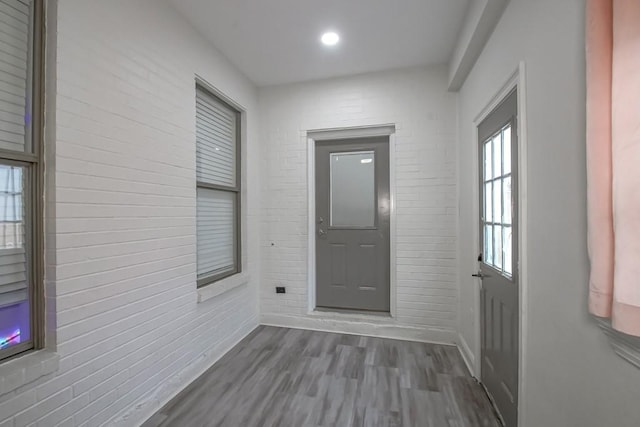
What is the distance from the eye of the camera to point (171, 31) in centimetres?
213

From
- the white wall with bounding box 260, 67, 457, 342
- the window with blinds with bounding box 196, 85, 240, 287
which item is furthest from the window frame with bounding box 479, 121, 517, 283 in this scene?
the window with blinds with bounding box 196, 85, 240, 287

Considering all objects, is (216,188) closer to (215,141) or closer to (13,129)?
(215,141)

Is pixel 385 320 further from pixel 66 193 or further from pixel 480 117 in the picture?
Result: pixel 66 193

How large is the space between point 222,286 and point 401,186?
2.08 meters

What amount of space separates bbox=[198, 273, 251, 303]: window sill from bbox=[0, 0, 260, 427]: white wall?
0.34ft

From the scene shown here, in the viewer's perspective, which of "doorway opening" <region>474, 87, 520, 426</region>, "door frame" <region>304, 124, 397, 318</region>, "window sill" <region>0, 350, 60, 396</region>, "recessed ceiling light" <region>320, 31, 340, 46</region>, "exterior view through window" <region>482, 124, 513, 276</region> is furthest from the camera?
"door frame" <region>304, 124, 397, 318</region>

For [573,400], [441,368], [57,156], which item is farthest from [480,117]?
[57,156]

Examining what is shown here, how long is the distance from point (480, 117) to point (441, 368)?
2099 mm

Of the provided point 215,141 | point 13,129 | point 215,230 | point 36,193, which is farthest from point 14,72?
point 215,230

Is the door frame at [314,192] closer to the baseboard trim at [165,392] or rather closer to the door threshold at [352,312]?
the door threshold at [352,312]

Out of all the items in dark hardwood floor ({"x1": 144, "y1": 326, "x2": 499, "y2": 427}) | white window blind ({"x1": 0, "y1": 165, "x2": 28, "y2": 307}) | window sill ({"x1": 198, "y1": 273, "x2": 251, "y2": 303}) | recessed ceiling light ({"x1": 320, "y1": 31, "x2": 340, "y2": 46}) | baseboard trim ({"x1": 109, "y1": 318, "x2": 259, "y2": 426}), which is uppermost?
recessed ceiling light ({"x1": 320, "y1": 31, "x2": 340, "y2": 46})

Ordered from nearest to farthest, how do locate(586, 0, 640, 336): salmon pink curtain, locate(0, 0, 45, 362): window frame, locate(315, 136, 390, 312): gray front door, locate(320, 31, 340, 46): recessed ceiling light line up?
1. locate(586, 0, 640, 336): salmon pink curtain
2. locate(0, 0, 45, 362): window frame
3. locate(320, 31, 340, 46): recessed ceiling light
4. locate(315, 136, 390, 312): gray front door

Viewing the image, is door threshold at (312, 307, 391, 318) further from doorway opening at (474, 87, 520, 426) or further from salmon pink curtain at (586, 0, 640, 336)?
salmon pink curtain at (586, 0, 640, 336)

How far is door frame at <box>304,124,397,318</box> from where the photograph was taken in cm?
318
